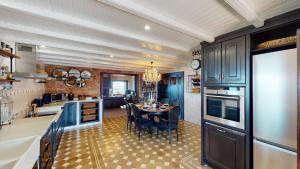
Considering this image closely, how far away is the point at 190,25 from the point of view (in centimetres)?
196

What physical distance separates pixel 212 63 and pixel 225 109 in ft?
2.64

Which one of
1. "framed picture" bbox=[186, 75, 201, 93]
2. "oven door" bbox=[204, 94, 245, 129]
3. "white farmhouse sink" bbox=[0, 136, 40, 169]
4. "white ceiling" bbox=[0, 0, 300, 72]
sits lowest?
"white farmhouse sink" bbox=[0, 136, 40, 169]

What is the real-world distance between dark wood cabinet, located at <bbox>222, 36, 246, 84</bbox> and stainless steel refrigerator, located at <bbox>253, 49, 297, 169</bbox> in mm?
146

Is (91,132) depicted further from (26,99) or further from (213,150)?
(213,150)

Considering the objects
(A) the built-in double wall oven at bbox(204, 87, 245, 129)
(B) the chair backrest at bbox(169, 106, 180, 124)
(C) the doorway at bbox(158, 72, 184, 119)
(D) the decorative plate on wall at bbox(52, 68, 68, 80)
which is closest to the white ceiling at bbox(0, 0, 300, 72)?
(A) the built-in double wall oven at bbox(204, 87, 245, 129)

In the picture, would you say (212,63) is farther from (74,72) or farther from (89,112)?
(74,72)

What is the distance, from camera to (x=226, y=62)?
2041 millimetres

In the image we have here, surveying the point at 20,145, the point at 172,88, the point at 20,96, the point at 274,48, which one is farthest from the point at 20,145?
the point at 172,88

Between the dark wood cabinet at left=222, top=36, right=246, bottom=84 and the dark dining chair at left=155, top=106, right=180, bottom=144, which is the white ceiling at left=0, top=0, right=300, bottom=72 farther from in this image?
the dark dining chair at left=155, top=106, right=180, bottom=144

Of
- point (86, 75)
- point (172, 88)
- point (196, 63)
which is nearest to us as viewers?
point (196, 63)

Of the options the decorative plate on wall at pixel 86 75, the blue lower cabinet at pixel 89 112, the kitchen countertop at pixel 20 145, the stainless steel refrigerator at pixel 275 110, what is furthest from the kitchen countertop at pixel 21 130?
the decorative plate on wall at pixel 86 75

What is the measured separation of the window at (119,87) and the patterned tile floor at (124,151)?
21.1 feet

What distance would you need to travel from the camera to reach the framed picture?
4906mm

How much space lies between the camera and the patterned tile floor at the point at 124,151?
243cm
